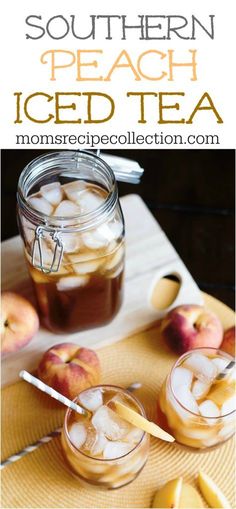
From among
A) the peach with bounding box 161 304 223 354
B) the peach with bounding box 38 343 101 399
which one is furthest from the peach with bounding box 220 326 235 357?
the peach with bounding box 38 343 101 399

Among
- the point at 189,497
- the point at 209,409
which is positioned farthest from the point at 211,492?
the point at 209,409

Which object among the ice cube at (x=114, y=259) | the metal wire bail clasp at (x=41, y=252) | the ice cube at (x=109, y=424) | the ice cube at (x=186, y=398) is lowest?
the ice cube at (x=109, y=424)

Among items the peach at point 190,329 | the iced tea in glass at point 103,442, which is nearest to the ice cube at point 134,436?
the iced tea in glass at point 103,442

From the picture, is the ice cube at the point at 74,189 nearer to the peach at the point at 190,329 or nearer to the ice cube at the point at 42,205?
the ice cube at the point at 42,205

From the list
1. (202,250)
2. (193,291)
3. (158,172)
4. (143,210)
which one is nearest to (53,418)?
(193,291)

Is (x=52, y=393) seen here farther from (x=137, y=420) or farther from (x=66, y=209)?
(x=66, y=209)
